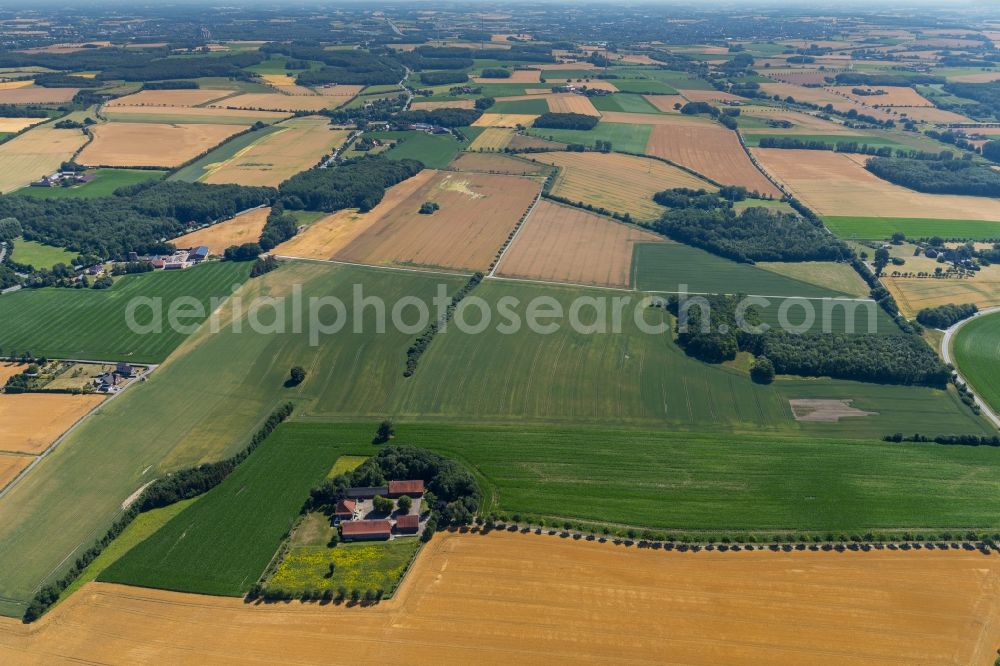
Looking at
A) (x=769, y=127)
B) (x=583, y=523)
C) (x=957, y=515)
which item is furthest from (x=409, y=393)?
(x=769, y=127)

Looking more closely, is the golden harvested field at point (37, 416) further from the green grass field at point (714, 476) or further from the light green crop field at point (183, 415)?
the green grass field at point (714, 476)

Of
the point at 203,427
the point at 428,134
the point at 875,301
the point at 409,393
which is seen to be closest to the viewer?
the point at 203,427

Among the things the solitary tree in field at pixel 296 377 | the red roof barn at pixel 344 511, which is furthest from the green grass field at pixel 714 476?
the red roof barn at pixel 344 511

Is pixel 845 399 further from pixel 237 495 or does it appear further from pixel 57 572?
pixel 57 572

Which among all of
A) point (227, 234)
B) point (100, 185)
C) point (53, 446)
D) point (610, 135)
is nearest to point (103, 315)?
point (53, 446)

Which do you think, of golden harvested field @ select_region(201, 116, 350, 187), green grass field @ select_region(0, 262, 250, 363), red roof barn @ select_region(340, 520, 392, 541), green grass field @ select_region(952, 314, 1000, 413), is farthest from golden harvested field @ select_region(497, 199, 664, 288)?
golden harvested field @ select_region(201, 116, 350, 187)

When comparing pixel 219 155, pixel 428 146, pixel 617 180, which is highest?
pixel 428 146

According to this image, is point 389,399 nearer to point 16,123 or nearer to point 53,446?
point 53,446

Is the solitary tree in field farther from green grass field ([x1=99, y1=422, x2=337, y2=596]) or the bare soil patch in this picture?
the bare soil patch
